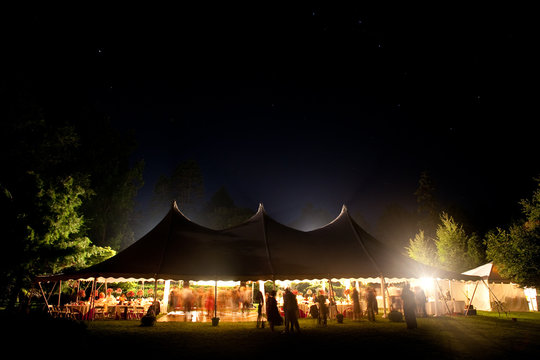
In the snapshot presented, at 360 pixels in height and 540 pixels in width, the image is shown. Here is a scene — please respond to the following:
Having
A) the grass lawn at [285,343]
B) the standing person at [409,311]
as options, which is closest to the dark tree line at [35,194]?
the grass lawn at [285,343]

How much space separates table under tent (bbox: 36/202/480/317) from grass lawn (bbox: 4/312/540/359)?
1.95 m

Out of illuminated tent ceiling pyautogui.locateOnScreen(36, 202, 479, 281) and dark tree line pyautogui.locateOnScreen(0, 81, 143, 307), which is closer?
illuminated tent ceiling pyautogui.locateOnScreen(36, 202, 479, 281)

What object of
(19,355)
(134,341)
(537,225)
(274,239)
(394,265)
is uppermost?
(537,225)

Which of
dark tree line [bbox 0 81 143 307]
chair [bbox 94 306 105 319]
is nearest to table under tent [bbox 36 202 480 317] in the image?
dark tree line [bbox 0 81 143 307]

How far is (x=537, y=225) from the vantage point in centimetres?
1956

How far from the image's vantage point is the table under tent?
1127 centimetres

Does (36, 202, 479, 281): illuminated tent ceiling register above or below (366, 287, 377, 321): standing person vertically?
above

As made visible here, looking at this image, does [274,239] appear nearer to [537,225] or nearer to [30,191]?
[30,191]

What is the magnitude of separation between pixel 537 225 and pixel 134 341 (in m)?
22.1

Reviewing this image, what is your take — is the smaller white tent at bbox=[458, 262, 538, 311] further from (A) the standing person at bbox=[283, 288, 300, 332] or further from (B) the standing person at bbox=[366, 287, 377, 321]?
(A) the standing person at bbox=[283, 288, 300, 332]

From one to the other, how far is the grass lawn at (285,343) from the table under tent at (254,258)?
6.39 feet

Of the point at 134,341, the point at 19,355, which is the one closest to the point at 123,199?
the point at 134,341

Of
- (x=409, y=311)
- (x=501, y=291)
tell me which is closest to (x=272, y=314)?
(x=409, y=311)

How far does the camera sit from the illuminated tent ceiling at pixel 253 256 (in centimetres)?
1128
